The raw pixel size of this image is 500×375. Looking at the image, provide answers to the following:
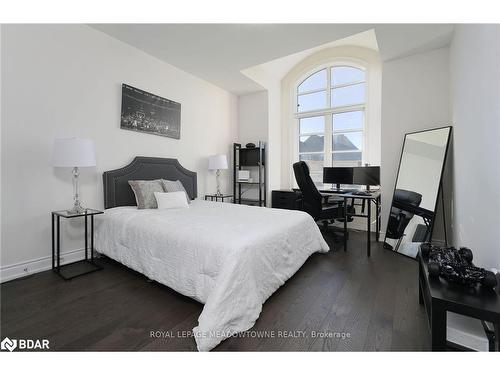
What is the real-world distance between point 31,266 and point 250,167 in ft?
11.7

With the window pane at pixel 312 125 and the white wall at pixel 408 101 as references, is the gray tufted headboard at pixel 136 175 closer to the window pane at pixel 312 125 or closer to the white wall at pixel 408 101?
the window pane at pixel 312 125

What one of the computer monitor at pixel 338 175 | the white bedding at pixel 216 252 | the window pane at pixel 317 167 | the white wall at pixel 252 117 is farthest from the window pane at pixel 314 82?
the white bedding at pixel 216 252

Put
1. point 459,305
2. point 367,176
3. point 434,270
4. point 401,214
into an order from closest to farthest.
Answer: point 459,305 < point 434,270 < point 401,214 < point 367,176

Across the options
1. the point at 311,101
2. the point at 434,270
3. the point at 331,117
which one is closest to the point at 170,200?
the point at 434,270

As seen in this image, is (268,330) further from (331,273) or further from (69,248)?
(69,248)

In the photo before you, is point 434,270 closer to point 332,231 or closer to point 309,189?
Answer: point 309,189

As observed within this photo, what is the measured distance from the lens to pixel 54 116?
2.33 meters

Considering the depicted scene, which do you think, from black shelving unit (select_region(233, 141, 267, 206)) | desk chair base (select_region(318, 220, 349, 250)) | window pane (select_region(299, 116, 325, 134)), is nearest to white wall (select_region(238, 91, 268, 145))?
black shelving unit (select_region(233, 141, 267, 206))

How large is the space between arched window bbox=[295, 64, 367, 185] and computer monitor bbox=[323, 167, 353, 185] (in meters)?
0.48

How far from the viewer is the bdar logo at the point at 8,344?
51.1 inches

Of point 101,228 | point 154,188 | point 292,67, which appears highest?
point 292,67

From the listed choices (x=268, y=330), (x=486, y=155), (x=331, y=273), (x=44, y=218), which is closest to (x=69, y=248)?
(x=44, y=218)

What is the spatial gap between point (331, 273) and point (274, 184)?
2618 millimetres
